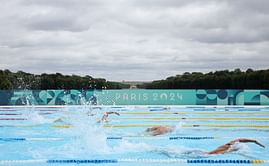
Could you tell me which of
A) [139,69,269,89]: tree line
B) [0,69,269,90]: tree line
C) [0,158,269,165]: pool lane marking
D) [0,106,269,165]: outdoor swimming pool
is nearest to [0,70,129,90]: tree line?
[0,69,269,90]: tree line

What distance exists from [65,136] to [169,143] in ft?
8.43

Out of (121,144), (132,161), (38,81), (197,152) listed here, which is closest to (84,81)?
(38,81)

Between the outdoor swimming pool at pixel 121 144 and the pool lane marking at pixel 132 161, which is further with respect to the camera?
the outdoor swimming pool at pixel 121 144

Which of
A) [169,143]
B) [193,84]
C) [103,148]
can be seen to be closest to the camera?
[103,148]

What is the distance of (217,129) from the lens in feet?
36.9

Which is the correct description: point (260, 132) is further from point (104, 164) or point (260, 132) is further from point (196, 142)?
point (104, 164)

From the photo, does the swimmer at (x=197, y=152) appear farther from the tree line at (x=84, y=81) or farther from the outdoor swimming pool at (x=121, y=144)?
the tree line at (x=84, y=81)

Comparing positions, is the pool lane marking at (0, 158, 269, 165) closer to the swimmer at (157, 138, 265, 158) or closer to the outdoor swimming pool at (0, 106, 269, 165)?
the outdoor swimming pool at (0, 106, 269, 165)

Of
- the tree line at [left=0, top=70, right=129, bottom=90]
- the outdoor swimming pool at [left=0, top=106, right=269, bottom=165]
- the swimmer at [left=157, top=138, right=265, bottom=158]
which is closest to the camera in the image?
the outdoor swimming pool at [left=0, top=106, right=269, bottom=165]

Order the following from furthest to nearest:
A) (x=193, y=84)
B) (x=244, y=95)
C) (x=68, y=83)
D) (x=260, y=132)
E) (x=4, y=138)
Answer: (x=193, y=84)
(x=68, y=83)
(x=244, y=95)
(x=260, y=132)
(x=4, y=138)

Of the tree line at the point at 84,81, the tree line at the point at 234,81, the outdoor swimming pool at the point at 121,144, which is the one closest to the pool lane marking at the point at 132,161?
the outdoor swimming pool at the point at 121,144

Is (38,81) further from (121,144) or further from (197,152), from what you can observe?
(197,152)

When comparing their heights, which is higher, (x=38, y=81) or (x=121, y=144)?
(x=38, y=81)

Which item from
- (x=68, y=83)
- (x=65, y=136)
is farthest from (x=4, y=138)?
(x=68, y=83)
